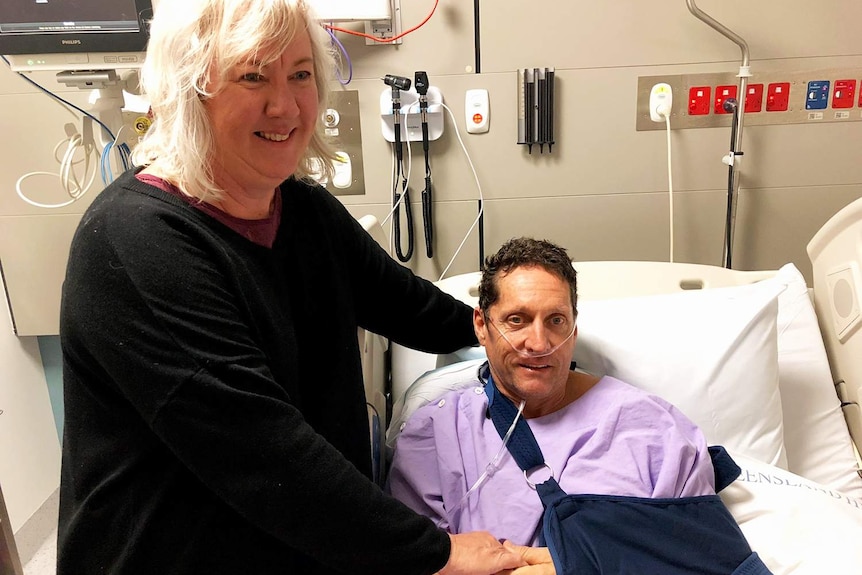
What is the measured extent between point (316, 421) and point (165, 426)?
1.08ft

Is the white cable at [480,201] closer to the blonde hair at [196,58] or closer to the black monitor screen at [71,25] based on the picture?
the black monitor screen at [71,25]

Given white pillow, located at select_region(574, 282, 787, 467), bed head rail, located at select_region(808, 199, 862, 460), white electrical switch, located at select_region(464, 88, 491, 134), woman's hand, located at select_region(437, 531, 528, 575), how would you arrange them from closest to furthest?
woman's hand, located at select_region(437, 531, 528, 575)
white pillow, located at select_region(574, 282, 787, 467)
bed head rail, located at select_region(808, 199, 862, 460)
white electrical switch, located at select_region(464, 88, 491, 134)

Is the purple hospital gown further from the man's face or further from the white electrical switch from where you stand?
the white electrical switch

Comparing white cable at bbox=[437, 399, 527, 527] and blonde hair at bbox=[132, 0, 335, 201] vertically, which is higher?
blonde hair at bbox=[132, 0, 335, 201]

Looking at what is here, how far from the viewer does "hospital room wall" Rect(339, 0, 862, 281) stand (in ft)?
6.95

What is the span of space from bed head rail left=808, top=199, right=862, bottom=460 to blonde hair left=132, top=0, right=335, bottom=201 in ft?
5.08

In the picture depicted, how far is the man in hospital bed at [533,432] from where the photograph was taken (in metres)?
1.32

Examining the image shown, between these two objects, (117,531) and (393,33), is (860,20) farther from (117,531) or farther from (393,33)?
(117,531)

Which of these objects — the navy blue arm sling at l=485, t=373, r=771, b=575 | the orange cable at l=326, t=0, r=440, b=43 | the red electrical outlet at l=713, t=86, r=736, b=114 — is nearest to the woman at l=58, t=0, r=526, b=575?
the navy blue arm sling at l=485, t=373, r=771, b=575

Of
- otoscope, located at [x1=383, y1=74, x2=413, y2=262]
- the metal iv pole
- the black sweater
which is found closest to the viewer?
the black sweater

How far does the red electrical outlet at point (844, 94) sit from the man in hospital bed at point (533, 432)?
1325mm

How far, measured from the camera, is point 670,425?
4.58 feet

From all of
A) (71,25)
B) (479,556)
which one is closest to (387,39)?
(71,25)

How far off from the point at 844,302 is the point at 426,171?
1.29m
